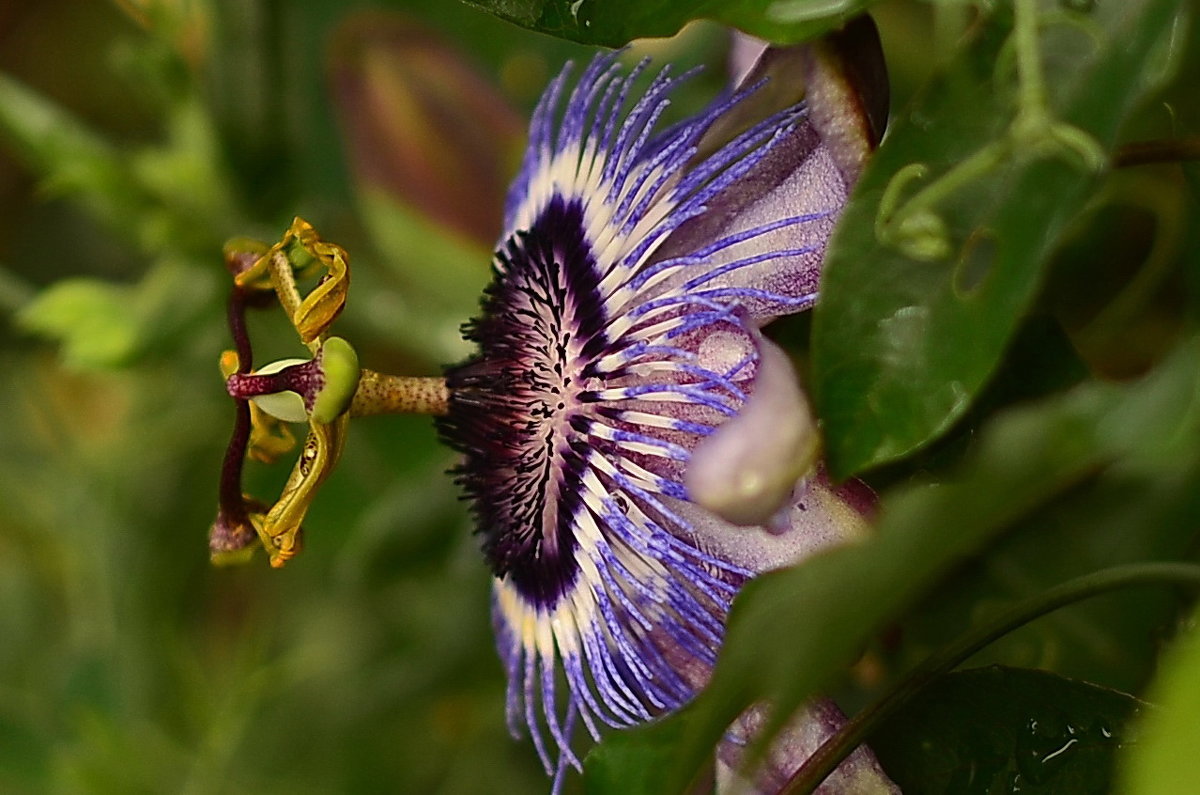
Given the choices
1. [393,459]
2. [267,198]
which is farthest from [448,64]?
[393,459]

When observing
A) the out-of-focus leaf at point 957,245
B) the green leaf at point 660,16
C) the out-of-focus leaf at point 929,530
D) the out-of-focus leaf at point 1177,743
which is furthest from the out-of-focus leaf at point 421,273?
the out-of-focus leaf at point 1177,743

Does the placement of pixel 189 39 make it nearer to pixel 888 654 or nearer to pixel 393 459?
pixel 393 459

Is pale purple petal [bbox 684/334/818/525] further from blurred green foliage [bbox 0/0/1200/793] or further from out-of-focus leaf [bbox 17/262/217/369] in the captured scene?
out-of-focus leaf [bbox 17/262/217/369]

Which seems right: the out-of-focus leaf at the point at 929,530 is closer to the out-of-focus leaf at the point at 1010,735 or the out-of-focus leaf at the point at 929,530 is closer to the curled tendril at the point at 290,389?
the out-of-focus leaf at the point at 1010,735

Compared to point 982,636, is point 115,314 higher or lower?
lower

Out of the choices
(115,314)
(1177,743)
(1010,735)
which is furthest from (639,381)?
(115,314)

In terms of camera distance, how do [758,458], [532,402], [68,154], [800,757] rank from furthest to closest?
[68,154] → [532,402] → [800,757] → [758,458]

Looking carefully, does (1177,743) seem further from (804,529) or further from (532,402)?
(532,402)
